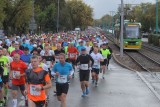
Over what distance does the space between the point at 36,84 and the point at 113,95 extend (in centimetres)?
644

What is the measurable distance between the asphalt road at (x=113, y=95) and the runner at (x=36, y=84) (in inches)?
143

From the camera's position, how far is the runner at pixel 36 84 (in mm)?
8516

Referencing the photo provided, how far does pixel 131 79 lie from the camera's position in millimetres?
19562

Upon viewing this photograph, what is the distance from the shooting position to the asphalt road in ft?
A: 42.3

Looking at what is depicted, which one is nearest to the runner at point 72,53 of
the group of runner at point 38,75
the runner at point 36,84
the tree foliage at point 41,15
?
the group of runner at point 38,75

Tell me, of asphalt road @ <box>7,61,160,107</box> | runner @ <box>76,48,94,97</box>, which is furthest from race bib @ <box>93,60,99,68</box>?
runner @ <box>76,48,94,97</box>

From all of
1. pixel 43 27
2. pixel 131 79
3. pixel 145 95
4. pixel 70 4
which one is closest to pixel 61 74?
pixel 145 95

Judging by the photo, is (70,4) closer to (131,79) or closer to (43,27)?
(43,27)

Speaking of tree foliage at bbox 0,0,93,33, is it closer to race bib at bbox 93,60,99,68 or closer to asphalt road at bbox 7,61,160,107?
asphalt road at bbox 7,61,160,107

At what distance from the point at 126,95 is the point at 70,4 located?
3733 inches

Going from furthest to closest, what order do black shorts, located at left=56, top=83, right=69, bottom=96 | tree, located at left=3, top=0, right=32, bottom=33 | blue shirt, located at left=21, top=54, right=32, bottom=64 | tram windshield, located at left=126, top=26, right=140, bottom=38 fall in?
1. tram windshield, located at left=126, top=26, right=140, bottom=38
2. tree, located at left=3, top=0, right=32, bottom=33
3. blue shirt, located at left=21, top=54, right=32, bottom=64
4. black shorts, located at left=56, top=83, right=69, bottom=96

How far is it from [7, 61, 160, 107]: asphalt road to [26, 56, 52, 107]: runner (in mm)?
3640

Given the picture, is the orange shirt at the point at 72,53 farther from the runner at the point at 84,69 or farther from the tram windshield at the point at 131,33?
the tram windshield at the point at 131,33

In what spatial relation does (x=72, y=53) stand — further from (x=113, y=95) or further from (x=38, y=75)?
(x=38, y=75)
